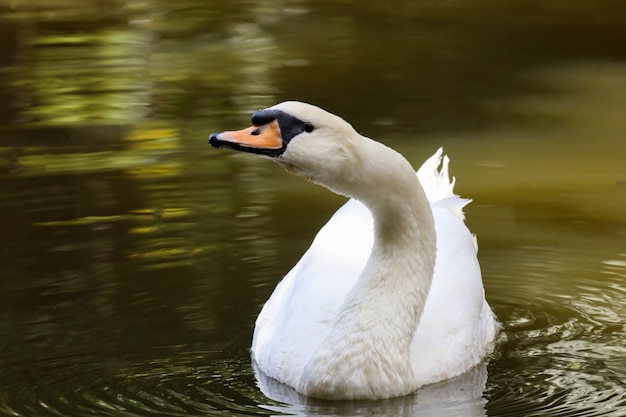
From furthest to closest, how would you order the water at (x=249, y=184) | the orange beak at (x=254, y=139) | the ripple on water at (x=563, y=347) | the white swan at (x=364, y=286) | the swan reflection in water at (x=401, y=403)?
1. the water at (x=249, y=184)
2. the ripple on water at (x=563, y=347)
3. the swan reflection in water at (x=401, y=403)
4. the white swan at (x=364, y=286)
5. the orange beak at (x=254, y=139)

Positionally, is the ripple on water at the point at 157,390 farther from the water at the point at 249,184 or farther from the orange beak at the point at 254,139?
the orange beak at the point at 254,139

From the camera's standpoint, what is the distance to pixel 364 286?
22.6ft

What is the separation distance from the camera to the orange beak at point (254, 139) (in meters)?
5.88

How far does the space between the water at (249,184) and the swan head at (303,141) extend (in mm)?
1199

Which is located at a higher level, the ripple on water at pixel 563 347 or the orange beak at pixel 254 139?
the orange beak at pixel 254 139

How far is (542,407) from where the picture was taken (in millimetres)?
6648

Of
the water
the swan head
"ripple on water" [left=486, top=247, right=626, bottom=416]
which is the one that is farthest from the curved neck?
"ripple on water" [left=486, top=247, right=626, bottom=416]

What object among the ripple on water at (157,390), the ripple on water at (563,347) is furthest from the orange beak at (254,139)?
the ripple on water at (563,347)

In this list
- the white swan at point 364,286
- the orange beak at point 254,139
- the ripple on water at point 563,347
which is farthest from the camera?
the ripple on water at point 563,347

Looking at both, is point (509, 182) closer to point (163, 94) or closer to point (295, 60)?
point (163, 94)

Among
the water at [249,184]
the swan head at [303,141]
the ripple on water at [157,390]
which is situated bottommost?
the water at [249,184]

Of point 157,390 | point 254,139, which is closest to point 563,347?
point 157,390

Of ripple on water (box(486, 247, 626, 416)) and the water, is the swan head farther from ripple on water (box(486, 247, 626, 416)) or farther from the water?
ripple on water (box(486, 247, 626, 416))

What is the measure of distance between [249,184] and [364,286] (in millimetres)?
3962
